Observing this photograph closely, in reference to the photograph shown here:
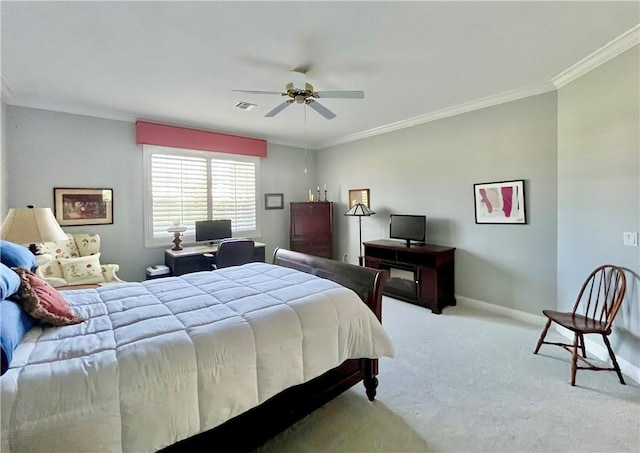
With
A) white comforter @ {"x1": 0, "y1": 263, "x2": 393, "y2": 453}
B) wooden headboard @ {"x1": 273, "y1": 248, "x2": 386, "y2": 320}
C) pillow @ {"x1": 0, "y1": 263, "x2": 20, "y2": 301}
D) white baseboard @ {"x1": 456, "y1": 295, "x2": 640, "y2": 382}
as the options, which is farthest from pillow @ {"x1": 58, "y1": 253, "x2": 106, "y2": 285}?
white baseboard @ {"x1": 456, "y1": 295, "x2": 640, "y2": 382}

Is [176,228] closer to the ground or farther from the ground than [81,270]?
farther from the ground

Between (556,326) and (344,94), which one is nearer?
(344,94)

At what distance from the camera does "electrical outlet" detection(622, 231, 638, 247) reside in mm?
2391

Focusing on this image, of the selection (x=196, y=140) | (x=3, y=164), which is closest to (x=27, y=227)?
(x=3, y=164)

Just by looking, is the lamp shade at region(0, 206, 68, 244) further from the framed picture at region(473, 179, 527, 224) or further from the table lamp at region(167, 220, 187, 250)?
the framed picture at region(473, 179, 527, 224)

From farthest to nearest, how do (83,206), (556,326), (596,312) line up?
(83,206), (556,326), (596,312)

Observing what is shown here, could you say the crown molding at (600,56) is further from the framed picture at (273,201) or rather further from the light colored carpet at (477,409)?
the framed picture at (273,201)

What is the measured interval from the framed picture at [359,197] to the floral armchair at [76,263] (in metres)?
3.85

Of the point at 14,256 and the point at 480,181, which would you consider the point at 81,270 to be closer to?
the point at 14,256

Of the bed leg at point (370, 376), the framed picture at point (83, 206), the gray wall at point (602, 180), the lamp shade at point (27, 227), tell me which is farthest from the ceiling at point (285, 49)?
the bed leg at point (370, 376)

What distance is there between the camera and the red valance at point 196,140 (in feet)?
13.9

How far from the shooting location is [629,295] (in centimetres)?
245

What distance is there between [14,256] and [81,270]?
6.21ft

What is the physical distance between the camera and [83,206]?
386 cm
